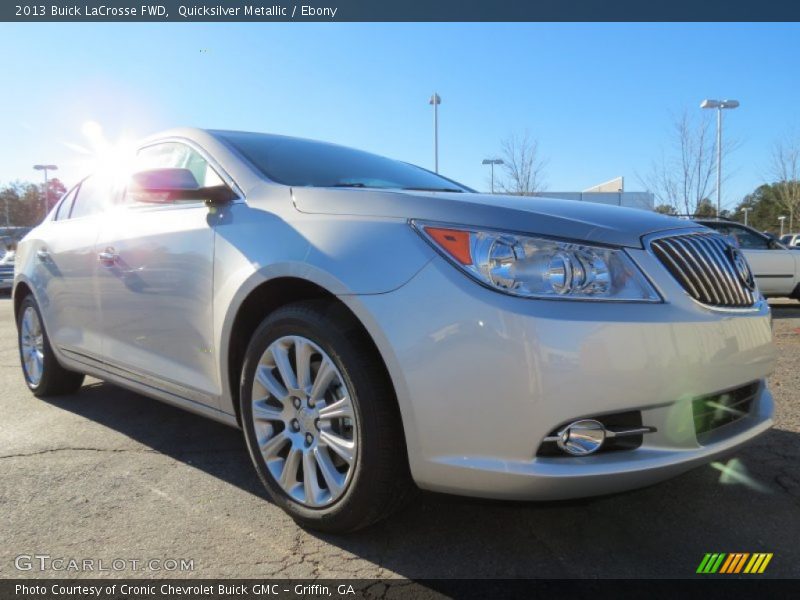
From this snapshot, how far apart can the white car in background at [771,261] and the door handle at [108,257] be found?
9658 mm

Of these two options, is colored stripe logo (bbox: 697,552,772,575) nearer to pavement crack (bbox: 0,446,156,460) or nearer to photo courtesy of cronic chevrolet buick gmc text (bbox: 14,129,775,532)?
photo courtesy of cronic chevrolet buick gmc text (bbox: 14,129,775,532)

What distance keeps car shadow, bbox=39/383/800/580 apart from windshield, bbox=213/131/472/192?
4.63 ft

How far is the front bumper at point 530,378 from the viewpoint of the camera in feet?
5.91

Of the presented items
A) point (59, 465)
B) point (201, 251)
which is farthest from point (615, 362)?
point (59, 465)

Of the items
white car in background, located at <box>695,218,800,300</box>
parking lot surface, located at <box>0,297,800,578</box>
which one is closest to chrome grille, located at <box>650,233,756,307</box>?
parking lot surface, located at <box>0,297,800,578</box>

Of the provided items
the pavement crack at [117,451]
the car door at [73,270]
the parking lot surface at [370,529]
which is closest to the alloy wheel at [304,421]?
the parking lot surface at [370,529]

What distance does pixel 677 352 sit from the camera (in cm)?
191

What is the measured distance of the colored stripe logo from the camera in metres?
2.02

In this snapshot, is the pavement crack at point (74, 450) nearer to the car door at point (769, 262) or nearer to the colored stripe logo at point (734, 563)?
the colored stripe logo at point (734, 563)

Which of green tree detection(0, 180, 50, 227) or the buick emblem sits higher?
green tree detection(0, 180, 50, 227)


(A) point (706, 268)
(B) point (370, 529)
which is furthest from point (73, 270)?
(A) point (706, 268)

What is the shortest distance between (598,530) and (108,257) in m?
2.72

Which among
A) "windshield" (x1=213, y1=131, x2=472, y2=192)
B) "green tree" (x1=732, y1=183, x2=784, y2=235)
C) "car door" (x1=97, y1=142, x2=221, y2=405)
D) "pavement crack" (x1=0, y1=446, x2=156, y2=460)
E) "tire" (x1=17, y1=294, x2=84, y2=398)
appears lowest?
"pavement crack" (x1=0, y1=446, x2=156, y2=460)

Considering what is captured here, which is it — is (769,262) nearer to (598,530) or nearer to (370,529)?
(598,530)
